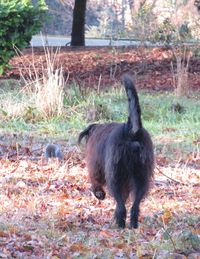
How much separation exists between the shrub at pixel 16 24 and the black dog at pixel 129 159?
11580 millimetres

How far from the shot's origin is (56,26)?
1849 inches

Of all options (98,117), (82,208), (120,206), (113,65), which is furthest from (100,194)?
(113,65)

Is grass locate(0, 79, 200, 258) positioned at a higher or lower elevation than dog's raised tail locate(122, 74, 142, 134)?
lower

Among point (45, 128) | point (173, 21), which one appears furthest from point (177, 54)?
point (45, 128)

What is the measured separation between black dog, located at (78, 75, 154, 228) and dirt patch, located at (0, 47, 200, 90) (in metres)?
11.8

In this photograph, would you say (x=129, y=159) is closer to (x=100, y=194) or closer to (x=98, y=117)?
(x=100, y=194)

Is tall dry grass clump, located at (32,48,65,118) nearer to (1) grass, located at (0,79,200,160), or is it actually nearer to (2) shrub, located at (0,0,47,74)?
(1) grass, located at (0,79,200,160)

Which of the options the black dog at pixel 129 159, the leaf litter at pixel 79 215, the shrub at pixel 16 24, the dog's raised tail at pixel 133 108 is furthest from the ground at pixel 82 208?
the shrub at pixel 16 24

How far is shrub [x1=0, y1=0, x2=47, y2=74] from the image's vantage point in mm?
17719

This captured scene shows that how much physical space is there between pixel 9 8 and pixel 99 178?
37.2 feet

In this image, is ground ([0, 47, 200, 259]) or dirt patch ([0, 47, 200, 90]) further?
dirt patch ([0, 47, 200, 90])

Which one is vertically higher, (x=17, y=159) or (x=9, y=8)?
(x=9, y=8)

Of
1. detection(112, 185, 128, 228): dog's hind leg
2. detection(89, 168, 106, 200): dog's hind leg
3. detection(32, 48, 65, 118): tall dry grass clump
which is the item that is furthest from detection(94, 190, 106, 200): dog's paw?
detection(32, 48, 65, 118): tall dry grass clump

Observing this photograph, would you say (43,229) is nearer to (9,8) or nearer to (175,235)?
(175,235)
